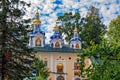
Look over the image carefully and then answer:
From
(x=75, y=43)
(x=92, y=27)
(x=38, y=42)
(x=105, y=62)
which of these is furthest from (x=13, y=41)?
(x=92, y=27)

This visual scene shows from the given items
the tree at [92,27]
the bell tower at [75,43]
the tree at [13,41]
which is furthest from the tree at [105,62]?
the tree at [92,27]

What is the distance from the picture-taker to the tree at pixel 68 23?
65500 mm

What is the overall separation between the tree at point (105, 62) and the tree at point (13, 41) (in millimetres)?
6632

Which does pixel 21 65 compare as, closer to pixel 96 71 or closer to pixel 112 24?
pixel 96 71

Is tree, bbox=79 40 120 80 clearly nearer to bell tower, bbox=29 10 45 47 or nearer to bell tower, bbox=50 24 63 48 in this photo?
bell tower, bbox=29 10 45 47

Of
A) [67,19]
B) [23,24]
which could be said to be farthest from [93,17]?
[23,24]

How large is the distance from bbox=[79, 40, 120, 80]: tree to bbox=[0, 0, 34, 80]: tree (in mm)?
6632

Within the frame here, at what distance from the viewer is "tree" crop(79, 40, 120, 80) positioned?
17114 mm

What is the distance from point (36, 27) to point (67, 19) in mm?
7914

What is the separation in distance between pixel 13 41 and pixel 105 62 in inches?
316

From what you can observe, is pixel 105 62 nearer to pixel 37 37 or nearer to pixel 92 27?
pixel 37 37

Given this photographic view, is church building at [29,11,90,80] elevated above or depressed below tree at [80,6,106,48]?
below

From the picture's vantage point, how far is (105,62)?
17.5 metres

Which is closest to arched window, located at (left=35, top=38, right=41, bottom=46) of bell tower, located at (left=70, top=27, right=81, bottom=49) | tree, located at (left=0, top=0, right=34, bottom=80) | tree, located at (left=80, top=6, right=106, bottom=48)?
bell tower, located at (left=70, top=27, right=81, bottom=49)
